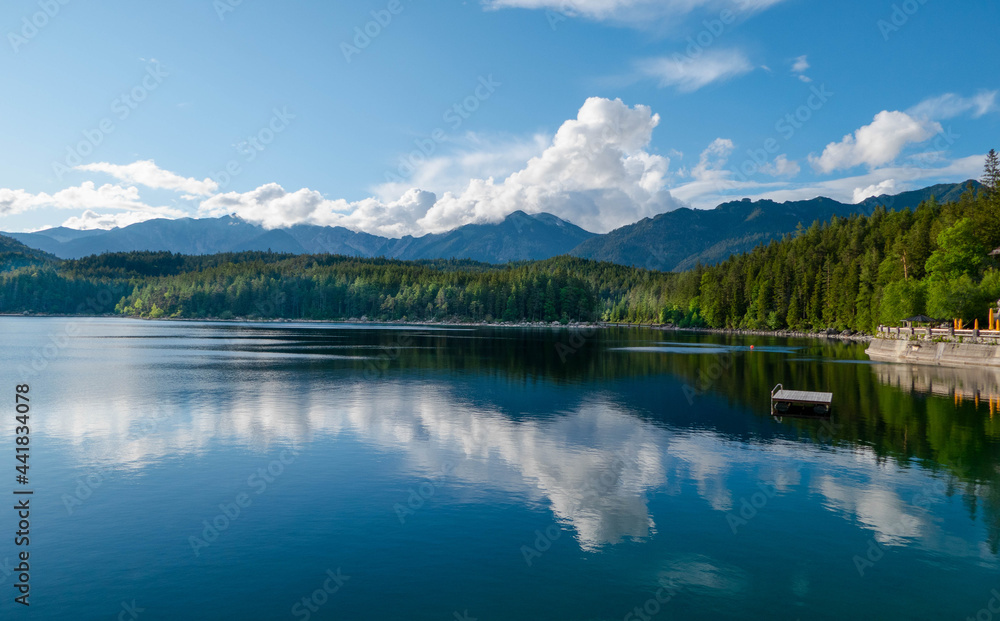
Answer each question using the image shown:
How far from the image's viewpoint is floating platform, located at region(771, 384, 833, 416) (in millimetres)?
44125

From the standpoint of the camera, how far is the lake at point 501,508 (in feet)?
51.9

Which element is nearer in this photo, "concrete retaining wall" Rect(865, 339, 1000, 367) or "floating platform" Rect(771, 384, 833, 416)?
"floating platform" Rect(771, 384, 833, 416)

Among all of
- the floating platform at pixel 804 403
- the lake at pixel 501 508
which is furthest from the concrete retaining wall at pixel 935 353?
the floating platform at pixel 804 403

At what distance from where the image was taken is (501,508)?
22656mm

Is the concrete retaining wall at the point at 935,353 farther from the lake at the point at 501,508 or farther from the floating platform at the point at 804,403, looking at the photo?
the floating platform at the point at 804,403

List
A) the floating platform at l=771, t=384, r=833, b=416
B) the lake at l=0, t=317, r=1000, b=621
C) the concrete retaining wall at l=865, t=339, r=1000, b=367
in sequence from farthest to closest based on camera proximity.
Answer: the concrete retaining wall at l=865, t=339, r=1000, b=367
the floating platform at l=771, t=384, r=833, b=416
the lake at l=0, t=317, r=1000, b=621

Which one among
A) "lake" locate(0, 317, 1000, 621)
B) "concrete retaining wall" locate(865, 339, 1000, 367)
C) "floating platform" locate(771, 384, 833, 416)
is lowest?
"lake" locate(0, 317, 1000, 621)

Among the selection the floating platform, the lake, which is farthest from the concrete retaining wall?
the floating platform

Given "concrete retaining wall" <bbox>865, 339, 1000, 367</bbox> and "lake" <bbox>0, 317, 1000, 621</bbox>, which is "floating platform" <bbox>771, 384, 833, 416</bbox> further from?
"concrete retaining wall" <bbox>865, 339, 1000, 367</bbox>

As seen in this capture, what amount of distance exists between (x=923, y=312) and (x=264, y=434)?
104 m

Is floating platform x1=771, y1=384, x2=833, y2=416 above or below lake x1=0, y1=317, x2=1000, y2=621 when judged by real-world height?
above

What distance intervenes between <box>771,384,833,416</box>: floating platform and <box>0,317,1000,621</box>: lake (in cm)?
146

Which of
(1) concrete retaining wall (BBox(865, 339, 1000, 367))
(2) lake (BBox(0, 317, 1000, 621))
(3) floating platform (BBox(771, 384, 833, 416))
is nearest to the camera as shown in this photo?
(2) lake (BBox(0, 317, 1000, 621))

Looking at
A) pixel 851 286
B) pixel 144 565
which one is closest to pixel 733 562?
pixel 144 565
